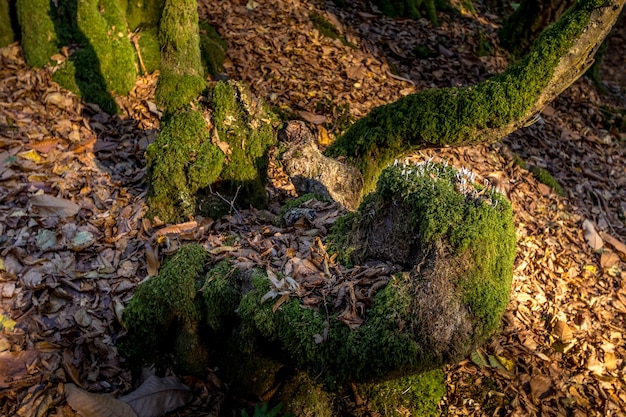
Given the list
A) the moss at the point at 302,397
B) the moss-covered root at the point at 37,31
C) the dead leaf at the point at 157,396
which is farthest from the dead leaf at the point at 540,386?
the moss-covered root at the point at 37,31

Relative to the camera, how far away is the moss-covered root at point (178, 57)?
14.6 feet

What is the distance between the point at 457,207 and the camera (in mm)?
3037

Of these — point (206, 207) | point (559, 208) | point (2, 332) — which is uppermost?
point (206, 207)

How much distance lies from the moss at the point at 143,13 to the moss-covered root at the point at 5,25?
1.42 m

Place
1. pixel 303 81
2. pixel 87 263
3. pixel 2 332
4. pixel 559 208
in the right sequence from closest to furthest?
pixel 2 332, pixel 87 263, pixel 559 208, pixel 303 81

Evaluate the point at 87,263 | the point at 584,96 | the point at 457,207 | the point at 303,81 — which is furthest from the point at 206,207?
the point at 584,96

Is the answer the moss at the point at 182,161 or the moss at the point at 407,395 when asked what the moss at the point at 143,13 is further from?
the moss at the point at 407,395

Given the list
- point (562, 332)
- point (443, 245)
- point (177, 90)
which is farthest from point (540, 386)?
point (177, 90)

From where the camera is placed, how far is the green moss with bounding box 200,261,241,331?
3.25 meters

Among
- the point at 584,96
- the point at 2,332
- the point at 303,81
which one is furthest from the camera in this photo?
the point at 584,96

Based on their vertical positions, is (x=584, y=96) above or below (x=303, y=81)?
below

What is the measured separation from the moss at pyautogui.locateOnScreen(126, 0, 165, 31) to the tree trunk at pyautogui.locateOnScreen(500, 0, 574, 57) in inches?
219

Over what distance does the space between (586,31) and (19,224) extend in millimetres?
5081

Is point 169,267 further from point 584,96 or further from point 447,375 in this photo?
point 584,96
